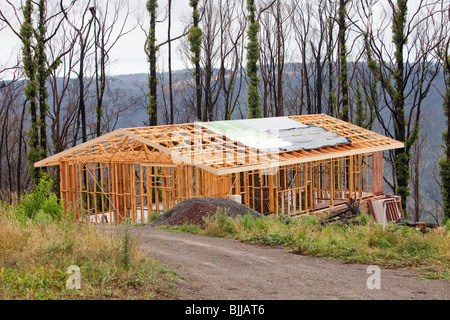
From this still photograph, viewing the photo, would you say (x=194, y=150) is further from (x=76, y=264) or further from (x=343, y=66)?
(x=343, y=66)

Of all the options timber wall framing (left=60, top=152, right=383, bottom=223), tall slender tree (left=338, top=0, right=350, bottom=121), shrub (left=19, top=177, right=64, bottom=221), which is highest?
tall slender tree (left=338, top=0, right=350, bottom=121)

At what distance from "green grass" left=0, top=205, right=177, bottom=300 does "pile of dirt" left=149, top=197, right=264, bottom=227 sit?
5219 millimetres

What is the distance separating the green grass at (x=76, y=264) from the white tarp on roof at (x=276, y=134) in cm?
1051

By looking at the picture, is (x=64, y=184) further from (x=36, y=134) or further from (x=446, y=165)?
(x=446, y=165)

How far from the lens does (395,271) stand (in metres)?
8.31

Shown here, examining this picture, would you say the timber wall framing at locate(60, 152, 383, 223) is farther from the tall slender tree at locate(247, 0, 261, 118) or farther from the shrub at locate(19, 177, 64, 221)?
the tall slender tree at locate(247, 0, 261, 118)

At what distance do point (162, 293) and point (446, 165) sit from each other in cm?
2099

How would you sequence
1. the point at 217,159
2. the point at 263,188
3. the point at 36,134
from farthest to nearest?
1. the point at 36,134
2. the point at 263,188
3. the point at 217,159

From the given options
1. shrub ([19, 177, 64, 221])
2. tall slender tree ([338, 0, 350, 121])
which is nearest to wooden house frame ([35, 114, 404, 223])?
shrub ([19, 177, 64, 221])

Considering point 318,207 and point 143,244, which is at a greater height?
point 143,244

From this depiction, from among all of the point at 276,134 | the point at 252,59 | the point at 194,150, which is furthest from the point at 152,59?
the point at 194,150

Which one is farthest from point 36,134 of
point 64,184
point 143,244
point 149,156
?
point 143,244

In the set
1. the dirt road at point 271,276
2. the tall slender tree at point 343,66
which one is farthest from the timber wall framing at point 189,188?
the dirt road at point 271,276

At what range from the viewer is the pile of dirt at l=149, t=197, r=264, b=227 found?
1379cm
